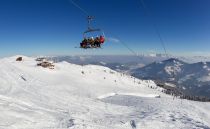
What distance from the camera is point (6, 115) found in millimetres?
32250

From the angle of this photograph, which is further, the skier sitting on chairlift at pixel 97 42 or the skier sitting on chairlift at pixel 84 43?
the skier sitting on chairlift at pixel 84 43

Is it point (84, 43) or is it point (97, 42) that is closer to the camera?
point (97, 42)

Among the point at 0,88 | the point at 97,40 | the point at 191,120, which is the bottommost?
the point at 191,120

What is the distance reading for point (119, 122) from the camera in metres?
37.1

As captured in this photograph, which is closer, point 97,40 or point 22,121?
point 22,121

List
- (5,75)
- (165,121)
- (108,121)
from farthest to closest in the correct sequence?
(5,75), (165,121), (108,121)

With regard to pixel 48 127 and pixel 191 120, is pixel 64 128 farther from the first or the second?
pixel 191 120

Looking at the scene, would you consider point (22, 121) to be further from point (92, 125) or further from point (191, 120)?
point (191, 120)

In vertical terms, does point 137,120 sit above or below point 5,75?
below

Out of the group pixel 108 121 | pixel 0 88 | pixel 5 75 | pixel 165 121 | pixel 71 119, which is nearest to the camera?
pixel 71 119

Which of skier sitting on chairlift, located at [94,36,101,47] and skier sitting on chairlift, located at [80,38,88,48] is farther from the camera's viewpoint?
skier sitting on chairlift, located at [80,38,88,48]

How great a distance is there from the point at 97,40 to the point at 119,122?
11.6m

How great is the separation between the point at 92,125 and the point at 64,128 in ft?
12.3

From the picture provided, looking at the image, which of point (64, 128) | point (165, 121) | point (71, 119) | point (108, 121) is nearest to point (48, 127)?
point (64, 128)
